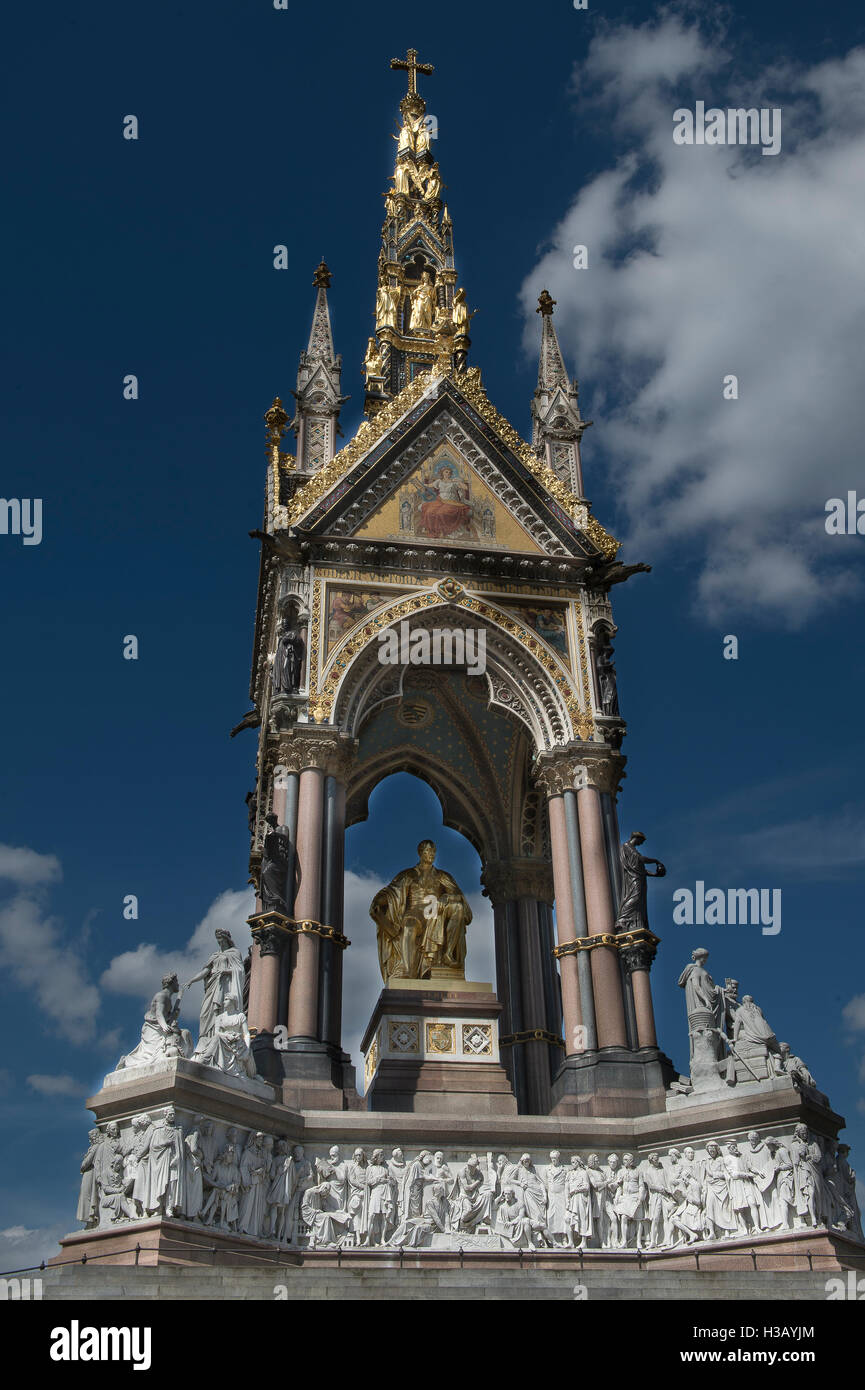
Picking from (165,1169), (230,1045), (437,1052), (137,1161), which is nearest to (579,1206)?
(437,1052)

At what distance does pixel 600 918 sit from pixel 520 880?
18.1 ft

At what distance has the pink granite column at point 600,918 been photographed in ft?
68.8

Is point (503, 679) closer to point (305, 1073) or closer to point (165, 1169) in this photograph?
point (305, 1073)

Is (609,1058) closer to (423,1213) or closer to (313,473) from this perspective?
(423,1213)

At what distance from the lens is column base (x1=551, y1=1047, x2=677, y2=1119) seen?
2003cm

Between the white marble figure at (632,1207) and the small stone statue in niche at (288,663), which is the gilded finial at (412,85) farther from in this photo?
the white marble figure at (632,1207)

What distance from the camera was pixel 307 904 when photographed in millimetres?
21016

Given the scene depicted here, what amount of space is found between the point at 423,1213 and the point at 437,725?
12.2 metres

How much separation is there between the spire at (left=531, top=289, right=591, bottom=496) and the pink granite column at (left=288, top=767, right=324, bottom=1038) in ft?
30.1

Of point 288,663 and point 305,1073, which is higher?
point 288,663

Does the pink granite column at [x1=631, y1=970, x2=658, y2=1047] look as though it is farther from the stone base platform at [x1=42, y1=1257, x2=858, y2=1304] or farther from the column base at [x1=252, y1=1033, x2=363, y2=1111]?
the stone base platform at [x1=42, y1=1257, x2=858, y2=1304]

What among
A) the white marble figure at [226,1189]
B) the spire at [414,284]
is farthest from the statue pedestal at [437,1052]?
the spire at [414,284]

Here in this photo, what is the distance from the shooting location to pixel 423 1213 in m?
18.4

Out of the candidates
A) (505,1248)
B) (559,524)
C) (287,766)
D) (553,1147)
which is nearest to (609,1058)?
(553,1147)
